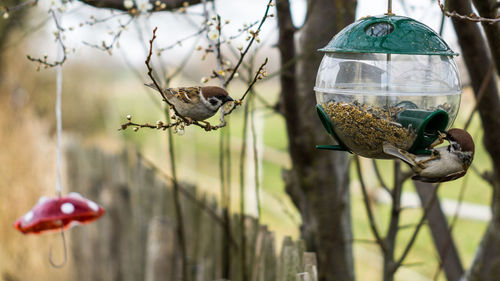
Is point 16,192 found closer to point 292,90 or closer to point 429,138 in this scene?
point 292,90

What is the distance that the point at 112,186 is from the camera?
4.43 m

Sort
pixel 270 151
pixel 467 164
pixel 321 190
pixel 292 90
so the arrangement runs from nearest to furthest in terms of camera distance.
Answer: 1. pixel 467 164
2. pixel 292 90
3. pixel 321 190
4. pixel 270 151

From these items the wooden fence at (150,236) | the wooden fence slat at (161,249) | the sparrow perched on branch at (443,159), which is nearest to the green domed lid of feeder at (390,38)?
the sparrow perched on branch at (443,159)

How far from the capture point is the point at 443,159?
151 centimetres

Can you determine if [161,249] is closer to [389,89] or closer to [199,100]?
[199,100]

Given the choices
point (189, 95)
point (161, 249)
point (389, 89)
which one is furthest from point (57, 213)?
point (389, 89)

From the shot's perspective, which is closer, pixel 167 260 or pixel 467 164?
pixel 467 164

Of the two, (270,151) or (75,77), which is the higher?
(75,77)

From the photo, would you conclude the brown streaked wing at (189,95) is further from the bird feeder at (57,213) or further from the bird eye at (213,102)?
the bird feeder at (57,213)

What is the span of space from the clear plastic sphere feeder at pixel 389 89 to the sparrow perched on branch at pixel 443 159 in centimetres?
6

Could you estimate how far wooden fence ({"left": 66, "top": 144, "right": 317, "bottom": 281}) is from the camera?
246 cm

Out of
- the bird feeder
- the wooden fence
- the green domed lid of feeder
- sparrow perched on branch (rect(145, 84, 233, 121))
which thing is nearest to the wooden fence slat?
the wooden fence

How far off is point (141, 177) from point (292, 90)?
5.49 feet

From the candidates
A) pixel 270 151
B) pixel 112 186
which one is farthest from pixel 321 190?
pixel 270 151
